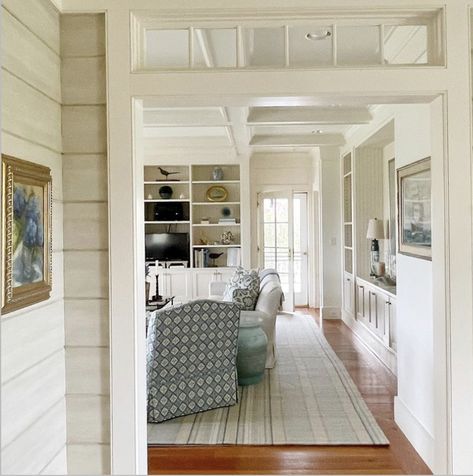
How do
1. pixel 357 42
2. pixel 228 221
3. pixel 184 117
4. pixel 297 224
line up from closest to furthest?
pixel 357 42, pixel 184 117, pixel 228 221, pixel 297 224

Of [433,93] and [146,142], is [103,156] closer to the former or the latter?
[433,93]

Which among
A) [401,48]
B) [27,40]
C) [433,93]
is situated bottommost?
[433,93]

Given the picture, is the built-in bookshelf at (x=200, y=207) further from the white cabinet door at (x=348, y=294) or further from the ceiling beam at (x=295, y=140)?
the white cabinet door at (x=348, y=294)

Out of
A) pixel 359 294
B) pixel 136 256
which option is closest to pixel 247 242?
pixel 359 294

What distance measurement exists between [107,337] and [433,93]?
1908mm

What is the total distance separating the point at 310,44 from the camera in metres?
2.79

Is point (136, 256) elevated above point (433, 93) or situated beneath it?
situated beneath

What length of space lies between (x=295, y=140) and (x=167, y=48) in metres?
3.59

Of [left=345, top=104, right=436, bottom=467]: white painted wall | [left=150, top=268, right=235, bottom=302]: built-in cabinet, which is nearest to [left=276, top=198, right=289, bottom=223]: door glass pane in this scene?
[left=150, top=268, right=235, bottom=302]: built-in cabinet

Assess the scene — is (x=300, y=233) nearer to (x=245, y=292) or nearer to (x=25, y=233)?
(x=245, y=292)

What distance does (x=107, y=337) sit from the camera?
2.00m

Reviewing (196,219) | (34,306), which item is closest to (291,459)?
(34,306)

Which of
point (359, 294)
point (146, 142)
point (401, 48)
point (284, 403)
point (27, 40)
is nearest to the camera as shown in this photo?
point (27, 40)

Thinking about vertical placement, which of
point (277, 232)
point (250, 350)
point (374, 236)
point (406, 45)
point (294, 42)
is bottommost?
point (250, 350)
